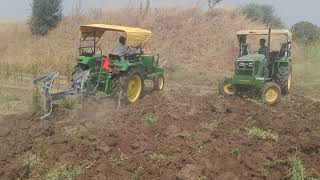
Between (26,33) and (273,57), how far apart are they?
1921 cm

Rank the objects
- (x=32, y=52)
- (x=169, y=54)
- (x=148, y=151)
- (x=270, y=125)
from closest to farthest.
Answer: (x=148, y=151) < (x=270, y=125) < (x=169, y=54) < (x=32, y=52)

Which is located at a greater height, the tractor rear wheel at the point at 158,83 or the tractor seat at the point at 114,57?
the tractor seat at the point at 114,57

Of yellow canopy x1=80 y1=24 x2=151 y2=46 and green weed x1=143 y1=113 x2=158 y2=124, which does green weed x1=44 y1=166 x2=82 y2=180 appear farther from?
yellow canopy x1=80 y1=24 x2=151 y2=46

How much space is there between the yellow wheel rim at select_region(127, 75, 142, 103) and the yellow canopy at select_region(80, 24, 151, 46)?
0.81 meters

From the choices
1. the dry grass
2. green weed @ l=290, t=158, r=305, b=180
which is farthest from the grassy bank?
green weed @ l=290, t=158, r=305, b=180

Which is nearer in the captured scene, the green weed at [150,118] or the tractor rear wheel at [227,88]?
the green weed at [150,118]

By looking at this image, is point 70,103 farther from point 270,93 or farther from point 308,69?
point 308,69

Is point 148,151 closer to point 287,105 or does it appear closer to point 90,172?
point 90,172

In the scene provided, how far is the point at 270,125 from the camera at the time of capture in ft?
28.4

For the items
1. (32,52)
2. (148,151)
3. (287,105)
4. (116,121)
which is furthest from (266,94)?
(32,52)

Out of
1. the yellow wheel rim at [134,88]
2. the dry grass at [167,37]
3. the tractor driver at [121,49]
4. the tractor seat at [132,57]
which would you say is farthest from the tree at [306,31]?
the tractor driver at [121,49]

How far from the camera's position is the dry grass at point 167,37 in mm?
21844

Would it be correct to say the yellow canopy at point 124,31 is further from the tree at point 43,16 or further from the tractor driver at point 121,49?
the tree at point 43,16

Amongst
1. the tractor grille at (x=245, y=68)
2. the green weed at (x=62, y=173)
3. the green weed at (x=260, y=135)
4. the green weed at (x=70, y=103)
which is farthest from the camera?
the tractor grille at (x=245, y=68)
